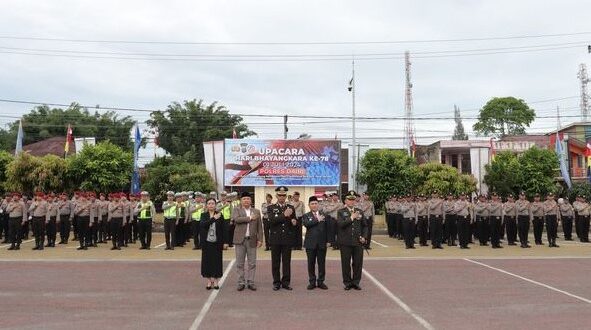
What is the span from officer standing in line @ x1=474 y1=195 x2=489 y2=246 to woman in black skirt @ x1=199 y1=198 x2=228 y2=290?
12599mm

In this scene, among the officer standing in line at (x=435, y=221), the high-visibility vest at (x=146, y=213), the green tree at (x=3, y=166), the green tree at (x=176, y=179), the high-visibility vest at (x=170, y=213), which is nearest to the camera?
the high-visibility vest at (x=146, y=213)

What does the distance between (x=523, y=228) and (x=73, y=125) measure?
46.7 metres

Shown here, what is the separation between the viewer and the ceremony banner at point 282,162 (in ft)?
87.3

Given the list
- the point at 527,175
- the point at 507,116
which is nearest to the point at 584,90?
the point at 507,116

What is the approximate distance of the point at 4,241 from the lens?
21766 millimetres

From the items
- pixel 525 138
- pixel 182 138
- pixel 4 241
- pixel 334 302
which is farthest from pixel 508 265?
pixel 525 138

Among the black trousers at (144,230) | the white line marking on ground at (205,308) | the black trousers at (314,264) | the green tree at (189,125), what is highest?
the green tree at (189,125)

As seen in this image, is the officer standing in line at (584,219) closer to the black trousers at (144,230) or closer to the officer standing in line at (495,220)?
the officer standing in line at (495,220)

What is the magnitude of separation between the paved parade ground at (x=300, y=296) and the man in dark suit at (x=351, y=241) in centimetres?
40

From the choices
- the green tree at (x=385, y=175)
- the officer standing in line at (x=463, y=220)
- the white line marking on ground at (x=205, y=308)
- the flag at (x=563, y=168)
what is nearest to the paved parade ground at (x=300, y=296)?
the white line marking on ground at (x=205, y=308)

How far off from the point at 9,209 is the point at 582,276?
659 inches

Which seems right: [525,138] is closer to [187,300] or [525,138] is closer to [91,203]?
[91,203]

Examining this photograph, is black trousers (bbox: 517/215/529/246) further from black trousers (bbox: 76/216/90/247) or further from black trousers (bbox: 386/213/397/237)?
black trousers (bbox: 76/216/90/247)

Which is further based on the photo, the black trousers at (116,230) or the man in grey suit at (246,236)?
the black trousers at (116,230)
